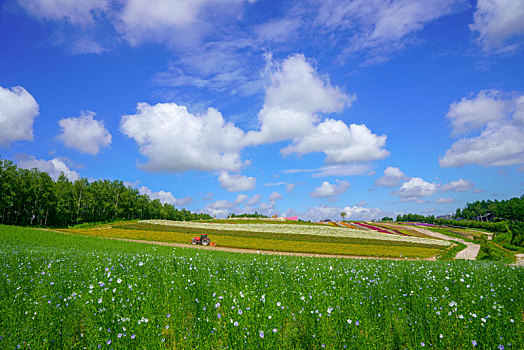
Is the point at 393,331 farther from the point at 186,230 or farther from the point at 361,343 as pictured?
the point at 186,230

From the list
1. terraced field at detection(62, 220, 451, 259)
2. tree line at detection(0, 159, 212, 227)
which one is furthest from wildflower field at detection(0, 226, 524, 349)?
tree line at detection(0, 159, 212, 227)

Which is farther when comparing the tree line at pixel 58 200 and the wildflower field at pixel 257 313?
the tree line at pixel 58 200

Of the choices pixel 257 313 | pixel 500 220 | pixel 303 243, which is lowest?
pixel 303 243

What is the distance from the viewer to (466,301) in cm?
666

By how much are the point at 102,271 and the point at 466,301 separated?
10658 mm

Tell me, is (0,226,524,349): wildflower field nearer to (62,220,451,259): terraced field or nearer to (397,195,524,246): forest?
(62,220,451,259): terraced field

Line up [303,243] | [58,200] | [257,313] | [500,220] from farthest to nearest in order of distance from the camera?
[500,220] < [58,200] < [303,243] < [257,313]

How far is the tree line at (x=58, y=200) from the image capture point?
201ft

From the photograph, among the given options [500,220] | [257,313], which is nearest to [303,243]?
[257,313]

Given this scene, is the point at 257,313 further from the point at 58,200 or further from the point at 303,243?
the point at 58,200

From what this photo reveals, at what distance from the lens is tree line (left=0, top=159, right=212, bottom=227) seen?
6126cm

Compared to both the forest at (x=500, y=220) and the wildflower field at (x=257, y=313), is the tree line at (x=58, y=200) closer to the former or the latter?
the wildflower field at (x=257, y=313)

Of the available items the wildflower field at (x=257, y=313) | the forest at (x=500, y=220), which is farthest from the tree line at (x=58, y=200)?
the forest at (x=500, y=220)

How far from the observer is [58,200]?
67.3m
